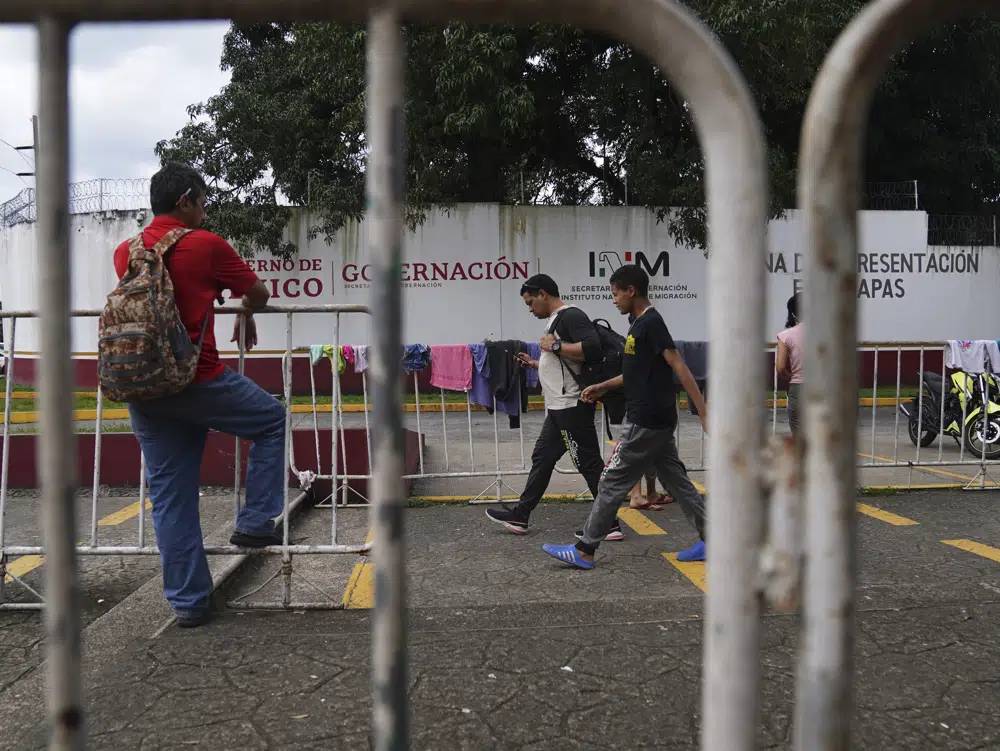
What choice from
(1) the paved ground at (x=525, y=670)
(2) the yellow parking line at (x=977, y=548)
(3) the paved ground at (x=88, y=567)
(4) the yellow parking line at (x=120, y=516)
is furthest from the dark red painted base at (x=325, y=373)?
(1) the paved ground at (x=525, y=670)

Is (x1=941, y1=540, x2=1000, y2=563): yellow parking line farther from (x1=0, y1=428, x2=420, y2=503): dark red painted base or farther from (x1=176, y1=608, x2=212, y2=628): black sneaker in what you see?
(x1=176, y1=608, x2=212, y2=628): black sneaker

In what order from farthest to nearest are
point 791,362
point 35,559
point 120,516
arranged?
point 120,516, point 791,362, point 35,559

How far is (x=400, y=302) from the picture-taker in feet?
3.67

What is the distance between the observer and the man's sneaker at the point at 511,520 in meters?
5.39

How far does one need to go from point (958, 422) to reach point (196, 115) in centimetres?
1416

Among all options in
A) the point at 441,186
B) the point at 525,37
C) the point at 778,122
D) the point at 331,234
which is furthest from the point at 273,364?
the point at 778,122

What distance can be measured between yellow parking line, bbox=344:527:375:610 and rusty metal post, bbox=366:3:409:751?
2.45 meters

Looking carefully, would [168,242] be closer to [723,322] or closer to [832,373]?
[723,322]

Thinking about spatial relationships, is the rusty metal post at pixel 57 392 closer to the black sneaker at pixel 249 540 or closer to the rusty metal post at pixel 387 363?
the rusty metal post at pixel 387 363

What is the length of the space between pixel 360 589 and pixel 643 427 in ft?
5.62

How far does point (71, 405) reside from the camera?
114cm

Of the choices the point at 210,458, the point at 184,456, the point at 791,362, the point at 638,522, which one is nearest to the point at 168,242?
the point at 184,456

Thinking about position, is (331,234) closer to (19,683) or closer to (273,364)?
(273,364)

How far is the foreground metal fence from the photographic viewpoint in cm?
108
